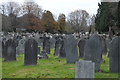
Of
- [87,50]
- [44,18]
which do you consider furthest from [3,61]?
[44,18]

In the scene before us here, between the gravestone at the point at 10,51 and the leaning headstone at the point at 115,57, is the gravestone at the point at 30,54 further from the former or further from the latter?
the leaning headstone at the point at 115,57

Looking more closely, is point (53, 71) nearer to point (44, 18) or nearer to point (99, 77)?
point (99, 77)

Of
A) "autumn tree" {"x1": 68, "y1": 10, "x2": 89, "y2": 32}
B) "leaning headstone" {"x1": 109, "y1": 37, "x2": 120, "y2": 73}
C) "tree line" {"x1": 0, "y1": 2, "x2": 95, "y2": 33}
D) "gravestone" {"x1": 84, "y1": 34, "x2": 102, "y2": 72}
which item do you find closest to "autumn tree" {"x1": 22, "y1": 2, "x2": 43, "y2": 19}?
"tree line" {"x1": 0, "y1": 2, "x2": 95, "y2": 33}

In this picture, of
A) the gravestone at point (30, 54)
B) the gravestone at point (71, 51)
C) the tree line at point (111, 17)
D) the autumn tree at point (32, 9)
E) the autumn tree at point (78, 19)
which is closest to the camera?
the gravestone at point (30, 54)

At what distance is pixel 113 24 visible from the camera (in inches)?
1800

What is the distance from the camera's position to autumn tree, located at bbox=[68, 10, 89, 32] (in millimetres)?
84312

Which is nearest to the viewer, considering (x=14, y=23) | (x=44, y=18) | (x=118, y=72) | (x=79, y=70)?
(x=79, y=70)

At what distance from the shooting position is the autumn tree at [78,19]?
3319 inches

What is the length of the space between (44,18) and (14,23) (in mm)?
11590

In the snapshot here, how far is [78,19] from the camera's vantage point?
89.2 metres

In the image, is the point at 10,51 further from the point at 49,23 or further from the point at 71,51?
the point at 49,23

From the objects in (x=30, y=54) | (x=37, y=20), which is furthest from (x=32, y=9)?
(x=30, y=54)

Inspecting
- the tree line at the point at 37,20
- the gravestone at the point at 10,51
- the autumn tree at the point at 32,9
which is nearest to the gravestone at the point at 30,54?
the gravestone at the point at 10,51

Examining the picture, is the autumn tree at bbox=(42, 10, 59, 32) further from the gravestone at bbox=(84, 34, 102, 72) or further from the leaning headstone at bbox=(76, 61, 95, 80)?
Answer: the leaning headstone at bbox=(76, 61, 95, 80)
